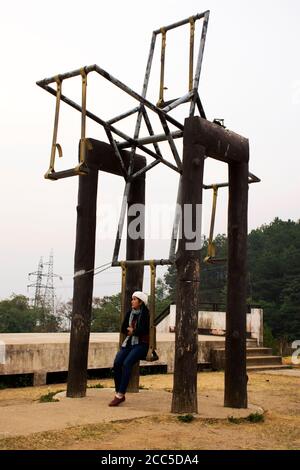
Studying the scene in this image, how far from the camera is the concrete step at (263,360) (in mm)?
15695

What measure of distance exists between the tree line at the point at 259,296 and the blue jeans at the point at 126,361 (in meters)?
42.4

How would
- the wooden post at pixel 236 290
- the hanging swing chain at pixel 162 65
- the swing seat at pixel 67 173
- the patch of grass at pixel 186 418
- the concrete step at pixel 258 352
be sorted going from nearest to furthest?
the patch of grass at pixel 186 418, the swing seat at pixel 67 173, the wooden post at pixel 236 290, the hanging swing chain at pixel 162 65, the concrete step at pixel 258 352

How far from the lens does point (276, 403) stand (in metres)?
9.22

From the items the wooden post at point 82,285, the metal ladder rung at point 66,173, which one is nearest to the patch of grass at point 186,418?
the wooden post at point 82,285

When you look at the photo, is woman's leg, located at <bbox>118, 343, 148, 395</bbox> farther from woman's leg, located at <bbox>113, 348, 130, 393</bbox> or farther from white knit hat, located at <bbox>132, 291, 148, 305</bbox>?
white knit hat, located at <bbox>132, 291, 148, 305</bbox>

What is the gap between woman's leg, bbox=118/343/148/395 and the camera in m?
7.34

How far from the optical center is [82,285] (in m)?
8.16

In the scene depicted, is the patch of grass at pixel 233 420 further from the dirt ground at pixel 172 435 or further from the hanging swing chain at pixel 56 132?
the hanging swing chain at pixel 56 132

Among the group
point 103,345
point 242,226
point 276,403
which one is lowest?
point 276,403

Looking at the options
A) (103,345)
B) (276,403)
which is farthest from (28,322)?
(276,403)

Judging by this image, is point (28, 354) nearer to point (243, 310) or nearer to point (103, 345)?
point (103, 345)

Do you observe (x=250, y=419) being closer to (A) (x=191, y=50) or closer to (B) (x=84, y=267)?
(B) (x=84, y=267)

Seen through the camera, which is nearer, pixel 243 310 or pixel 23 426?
pixel 23 426
